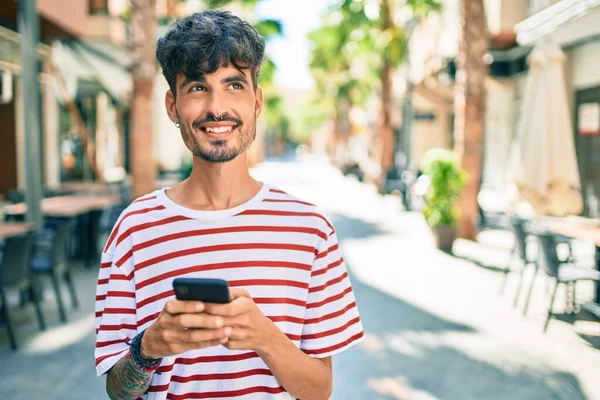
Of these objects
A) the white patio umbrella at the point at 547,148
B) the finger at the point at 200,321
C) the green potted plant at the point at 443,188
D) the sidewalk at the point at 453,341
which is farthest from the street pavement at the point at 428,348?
the finger at the point at 200,321

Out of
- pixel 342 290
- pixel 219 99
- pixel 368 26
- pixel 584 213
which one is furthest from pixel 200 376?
pixel 368 26

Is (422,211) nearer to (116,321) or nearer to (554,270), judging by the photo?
(554,270)

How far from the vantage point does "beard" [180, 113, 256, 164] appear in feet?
5.13

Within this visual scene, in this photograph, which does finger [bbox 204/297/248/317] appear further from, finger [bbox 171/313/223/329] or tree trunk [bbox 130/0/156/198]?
tree trunk [bbox 130/0/156/198]

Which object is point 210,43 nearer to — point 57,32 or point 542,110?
point 542,110

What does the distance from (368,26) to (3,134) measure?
11363 mm

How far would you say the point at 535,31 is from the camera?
10.3 m

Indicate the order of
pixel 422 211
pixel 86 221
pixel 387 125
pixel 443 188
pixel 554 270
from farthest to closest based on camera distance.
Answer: pixel 387 125, pixel 422 211, pixel 443 188, pixel 86 221, pixel 554 270

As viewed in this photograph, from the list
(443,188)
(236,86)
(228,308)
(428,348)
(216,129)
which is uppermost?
(236,86)

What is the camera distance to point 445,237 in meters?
11.0

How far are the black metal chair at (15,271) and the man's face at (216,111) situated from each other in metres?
4.66

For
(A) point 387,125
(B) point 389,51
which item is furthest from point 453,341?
(A) point 387,125

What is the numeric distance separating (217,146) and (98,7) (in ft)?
65.9

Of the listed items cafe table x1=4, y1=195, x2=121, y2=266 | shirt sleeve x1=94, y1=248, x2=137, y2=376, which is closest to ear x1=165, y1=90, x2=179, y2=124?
shirt sleeve x1=94, y1=248, x2=137, y2=376
